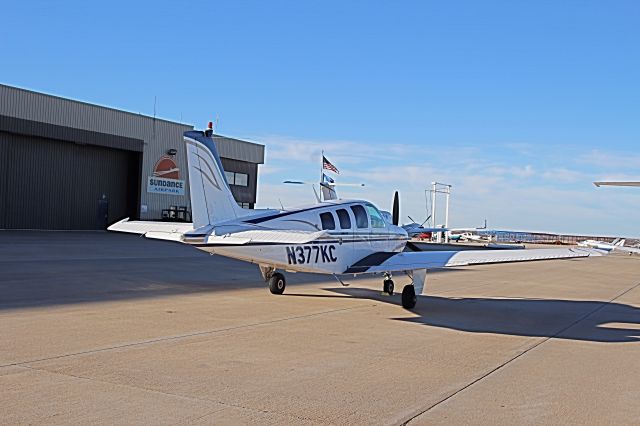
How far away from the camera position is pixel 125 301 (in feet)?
44.2

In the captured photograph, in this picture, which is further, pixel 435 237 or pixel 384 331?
pixel 435 237

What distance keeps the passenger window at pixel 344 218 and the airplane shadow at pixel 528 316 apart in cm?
203

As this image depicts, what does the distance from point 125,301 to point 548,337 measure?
26.5 feet

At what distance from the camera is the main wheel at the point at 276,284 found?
15.9 metres

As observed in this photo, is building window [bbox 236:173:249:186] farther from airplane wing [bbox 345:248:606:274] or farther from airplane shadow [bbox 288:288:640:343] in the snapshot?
airplane wing [bbox 345:248:606:274]

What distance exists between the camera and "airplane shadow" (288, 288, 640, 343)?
12.1 meters

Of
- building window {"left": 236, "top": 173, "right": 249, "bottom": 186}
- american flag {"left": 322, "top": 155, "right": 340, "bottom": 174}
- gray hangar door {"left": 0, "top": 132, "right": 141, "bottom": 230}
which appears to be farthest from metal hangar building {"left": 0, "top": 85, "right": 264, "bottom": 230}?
american flag {"left": 322, "top": 155, "right": 340, "bottom": 174}

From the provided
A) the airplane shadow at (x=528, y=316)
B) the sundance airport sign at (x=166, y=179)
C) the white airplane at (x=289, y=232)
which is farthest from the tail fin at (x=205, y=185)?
the sundance airport sign at (x=166, y=179)

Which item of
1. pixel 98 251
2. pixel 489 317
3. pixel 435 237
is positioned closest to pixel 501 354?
pixel 489 317

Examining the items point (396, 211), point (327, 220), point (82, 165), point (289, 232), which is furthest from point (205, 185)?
point (82, 165)

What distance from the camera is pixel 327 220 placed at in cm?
1478

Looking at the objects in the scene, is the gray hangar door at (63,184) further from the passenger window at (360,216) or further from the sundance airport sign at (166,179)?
the passenger window at (360,216)

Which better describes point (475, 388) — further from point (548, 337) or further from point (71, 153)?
point (71, 153)

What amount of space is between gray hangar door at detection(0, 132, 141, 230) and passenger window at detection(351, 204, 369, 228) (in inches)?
1192
